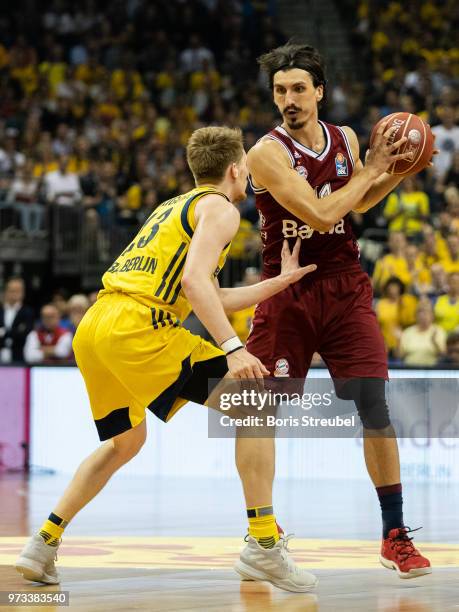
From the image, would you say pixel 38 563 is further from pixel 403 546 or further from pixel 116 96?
pixel 116 96

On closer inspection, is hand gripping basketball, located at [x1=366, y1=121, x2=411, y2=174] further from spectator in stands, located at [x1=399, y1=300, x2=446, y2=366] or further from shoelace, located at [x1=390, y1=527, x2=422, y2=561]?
spectator in stands, located at [x1=399, y1=300, x2=446, y2=366]

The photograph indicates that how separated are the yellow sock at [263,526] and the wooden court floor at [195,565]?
207 millimetres

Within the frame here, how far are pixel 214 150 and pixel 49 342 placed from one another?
29.5ft

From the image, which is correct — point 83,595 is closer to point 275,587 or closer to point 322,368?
point 275,587

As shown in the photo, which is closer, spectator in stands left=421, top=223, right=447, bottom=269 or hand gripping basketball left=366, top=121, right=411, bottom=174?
hand gripping basketball left=366, top=121, right=411, bottom=174

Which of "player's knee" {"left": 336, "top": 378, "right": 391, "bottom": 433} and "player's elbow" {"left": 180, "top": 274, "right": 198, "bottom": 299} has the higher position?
"player's elbow" {"left": 180, "top": 274, "right": 198, "bottom": 299}

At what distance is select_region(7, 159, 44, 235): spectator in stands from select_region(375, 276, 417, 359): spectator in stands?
541cm

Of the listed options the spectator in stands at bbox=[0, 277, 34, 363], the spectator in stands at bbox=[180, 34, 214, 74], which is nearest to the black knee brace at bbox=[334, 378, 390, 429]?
the spectator in stands at bbox=[0, 277, 34, 363]

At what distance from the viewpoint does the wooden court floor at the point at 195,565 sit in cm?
518

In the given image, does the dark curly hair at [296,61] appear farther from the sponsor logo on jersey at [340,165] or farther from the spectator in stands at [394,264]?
the spectator in stands at [394,264]

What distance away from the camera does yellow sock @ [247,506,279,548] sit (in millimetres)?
5758

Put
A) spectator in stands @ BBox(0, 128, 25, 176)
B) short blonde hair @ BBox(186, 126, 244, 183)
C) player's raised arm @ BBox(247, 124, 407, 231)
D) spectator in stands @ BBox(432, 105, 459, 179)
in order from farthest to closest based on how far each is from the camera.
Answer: spectator in stands @ BBox(0, 128, 25, 176), spectator in stands @ BBox(432, 105, 459, 179), player's raised arm @ BBox(247, 124, 407, 231), short blonde hair @ BBox(186, 126, 244, 183)

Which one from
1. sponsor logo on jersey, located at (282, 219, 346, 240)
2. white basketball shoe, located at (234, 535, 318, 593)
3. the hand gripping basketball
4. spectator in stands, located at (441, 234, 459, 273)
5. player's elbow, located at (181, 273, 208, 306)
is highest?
the hand gripping basketball

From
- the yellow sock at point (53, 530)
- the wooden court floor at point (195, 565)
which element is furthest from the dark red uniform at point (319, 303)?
the yellow sock at point (53, 530)
